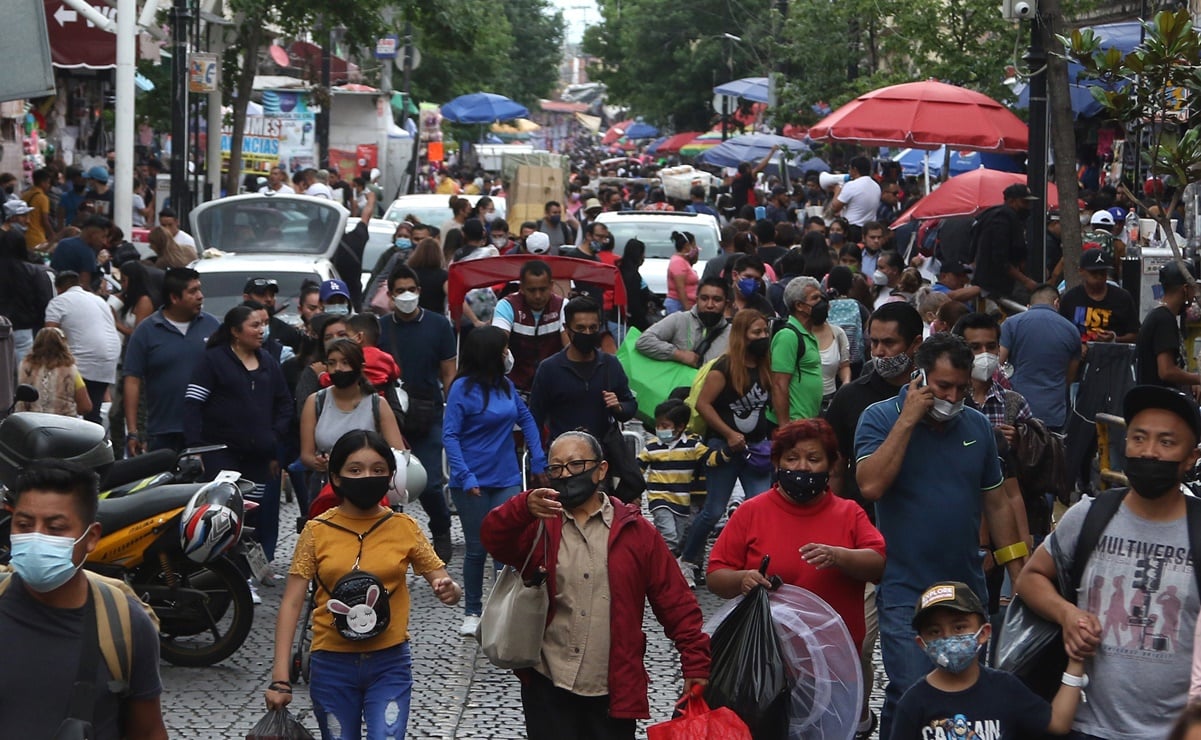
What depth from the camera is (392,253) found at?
17.9m

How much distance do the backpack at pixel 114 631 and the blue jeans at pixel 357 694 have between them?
76.1 inches

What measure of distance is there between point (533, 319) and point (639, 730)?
3.89m

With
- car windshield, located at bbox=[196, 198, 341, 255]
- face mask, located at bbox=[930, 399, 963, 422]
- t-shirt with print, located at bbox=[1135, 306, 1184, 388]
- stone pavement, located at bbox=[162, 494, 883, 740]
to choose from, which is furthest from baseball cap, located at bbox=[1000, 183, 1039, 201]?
face mask, located at bbox=[930, 399, 963, 422]

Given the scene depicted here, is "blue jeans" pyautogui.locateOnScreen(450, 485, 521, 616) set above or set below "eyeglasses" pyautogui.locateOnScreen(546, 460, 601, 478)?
below

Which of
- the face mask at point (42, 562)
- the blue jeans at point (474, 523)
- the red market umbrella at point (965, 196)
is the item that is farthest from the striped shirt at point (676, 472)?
the red market umbrella at point (965, 196)

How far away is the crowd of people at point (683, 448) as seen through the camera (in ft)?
16.4

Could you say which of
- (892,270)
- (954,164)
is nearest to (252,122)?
(954,164)

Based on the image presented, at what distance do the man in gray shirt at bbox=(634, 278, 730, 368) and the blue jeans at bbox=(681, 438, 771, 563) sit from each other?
1.30 meters

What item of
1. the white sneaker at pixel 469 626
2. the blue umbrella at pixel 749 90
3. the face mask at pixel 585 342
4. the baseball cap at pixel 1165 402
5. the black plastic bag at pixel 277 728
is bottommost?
the white sneaker at pixel 469 626

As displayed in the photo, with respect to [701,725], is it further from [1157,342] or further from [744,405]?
[1157,342]

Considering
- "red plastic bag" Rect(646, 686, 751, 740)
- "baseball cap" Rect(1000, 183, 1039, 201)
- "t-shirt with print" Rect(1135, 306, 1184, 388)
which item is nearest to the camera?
"red plastic bag" Rect(646, 686, 751, 740)

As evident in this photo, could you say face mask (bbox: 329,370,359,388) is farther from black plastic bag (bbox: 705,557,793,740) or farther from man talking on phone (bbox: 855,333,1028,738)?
black plastic bag (bbox: 705,557,793,740)

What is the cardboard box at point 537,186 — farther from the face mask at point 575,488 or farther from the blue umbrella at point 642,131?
the blue umbrella at point 642,131

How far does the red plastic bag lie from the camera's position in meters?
5.52
